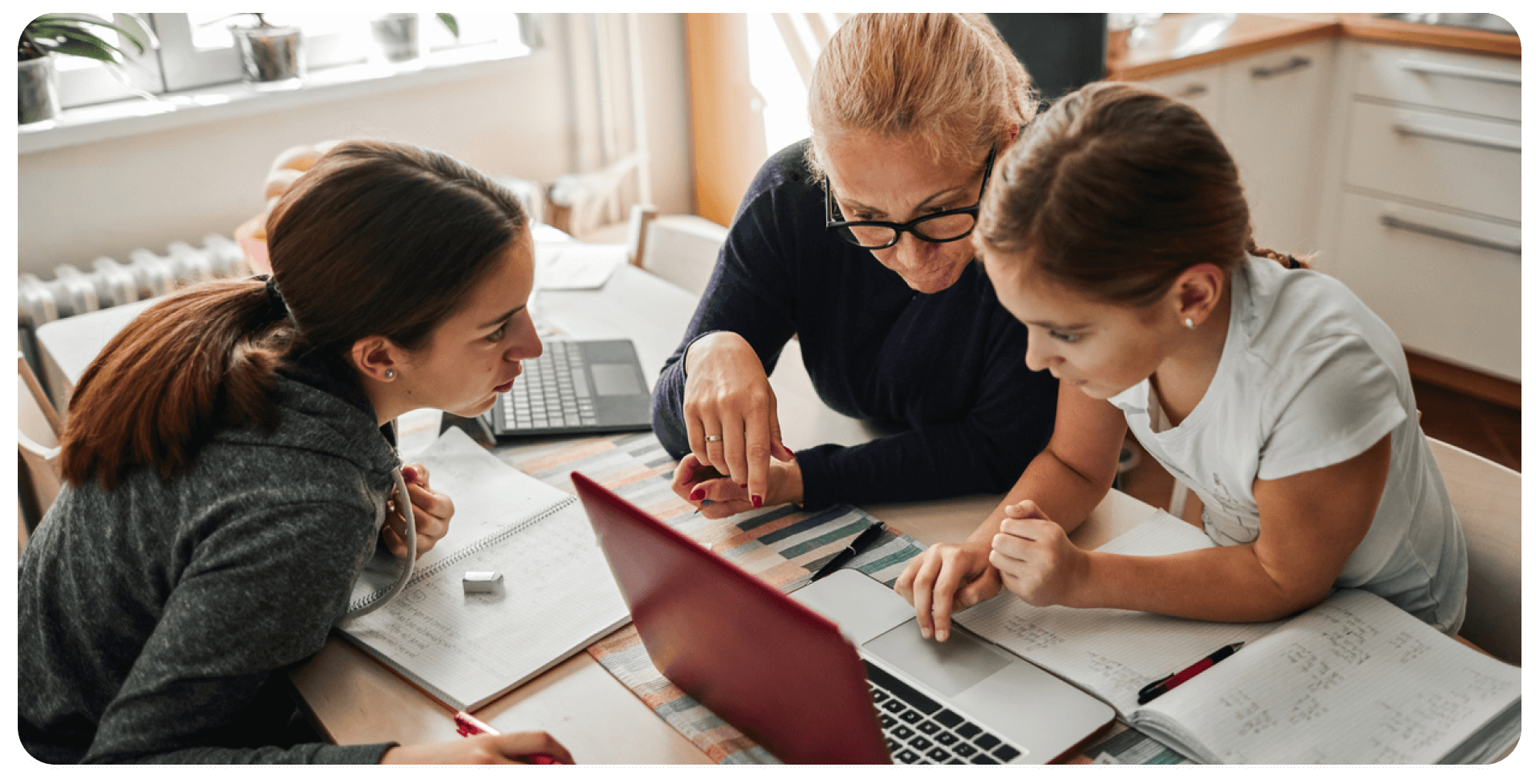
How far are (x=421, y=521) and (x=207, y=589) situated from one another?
280 millimetres

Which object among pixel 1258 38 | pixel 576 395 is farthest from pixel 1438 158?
pixel 576 395

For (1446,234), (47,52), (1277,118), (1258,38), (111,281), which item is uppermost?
(47,52)

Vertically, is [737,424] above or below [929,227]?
below

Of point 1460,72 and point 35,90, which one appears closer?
point 35,90

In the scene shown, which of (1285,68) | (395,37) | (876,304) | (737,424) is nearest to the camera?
(737,424)

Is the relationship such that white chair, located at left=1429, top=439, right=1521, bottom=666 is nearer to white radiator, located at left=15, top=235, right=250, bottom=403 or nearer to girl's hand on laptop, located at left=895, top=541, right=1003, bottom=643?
girl's hand on laptop, located at left=895, top=541, right=1003, bottom=643

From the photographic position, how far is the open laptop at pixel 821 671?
740mm

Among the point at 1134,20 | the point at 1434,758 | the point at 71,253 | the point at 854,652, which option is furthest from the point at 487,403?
the point at 1134,20

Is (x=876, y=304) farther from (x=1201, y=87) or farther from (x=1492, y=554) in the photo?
(x=1201, y=87)

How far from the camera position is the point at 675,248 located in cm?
201

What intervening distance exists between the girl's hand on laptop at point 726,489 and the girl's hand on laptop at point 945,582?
0.69ft

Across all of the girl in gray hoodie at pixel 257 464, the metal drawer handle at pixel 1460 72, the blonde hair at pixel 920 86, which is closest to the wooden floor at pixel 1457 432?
the metal drawer handle at pixel 1460 72

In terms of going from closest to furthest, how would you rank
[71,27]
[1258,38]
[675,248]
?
[675,248]
[71,27]
[1258,38]

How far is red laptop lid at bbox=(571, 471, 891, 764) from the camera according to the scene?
723mm
